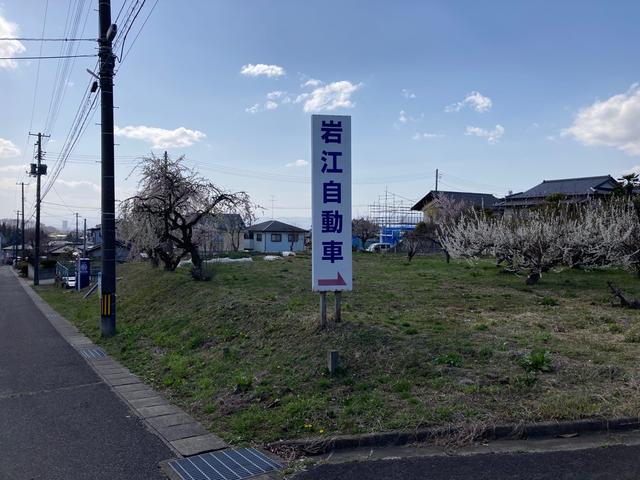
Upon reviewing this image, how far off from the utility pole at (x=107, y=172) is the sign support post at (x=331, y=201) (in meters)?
6.51

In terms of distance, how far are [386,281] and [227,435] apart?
34.0ft

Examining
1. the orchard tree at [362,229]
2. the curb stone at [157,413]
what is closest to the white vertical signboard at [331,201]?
the curb stone at [157,413]

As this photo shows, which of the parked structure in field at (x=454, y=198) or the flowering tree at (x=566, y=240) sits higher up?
the parked structure in field at (x=454, y=198)

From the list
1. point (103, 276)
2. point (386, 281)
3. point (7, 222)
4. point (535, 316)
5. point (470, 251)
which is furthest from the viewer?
point (7, 222)

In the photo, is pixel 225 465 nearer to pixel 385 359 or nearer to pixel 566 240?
pixel 385 359

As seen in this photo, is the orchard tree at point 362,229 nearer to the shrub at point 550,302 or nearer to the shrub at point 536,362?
the shrub at point 550,302

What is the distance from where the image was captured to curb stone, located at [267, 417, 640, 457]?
4473 mm

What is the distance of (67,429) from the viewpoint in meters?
5.22

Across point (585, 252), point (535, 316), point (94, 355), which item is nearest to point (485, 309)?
point (535, 316)

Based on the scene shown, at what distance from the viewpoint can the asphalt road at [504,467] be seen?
379cm

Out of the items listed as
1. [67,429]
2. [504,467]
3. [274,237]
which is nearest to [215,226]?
[67,429]

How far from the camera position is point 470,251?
15961mm

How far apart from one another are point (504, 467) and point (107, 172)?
10.4m

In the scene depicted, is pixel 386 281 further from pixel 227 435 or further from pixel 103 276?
pixel 227 435
